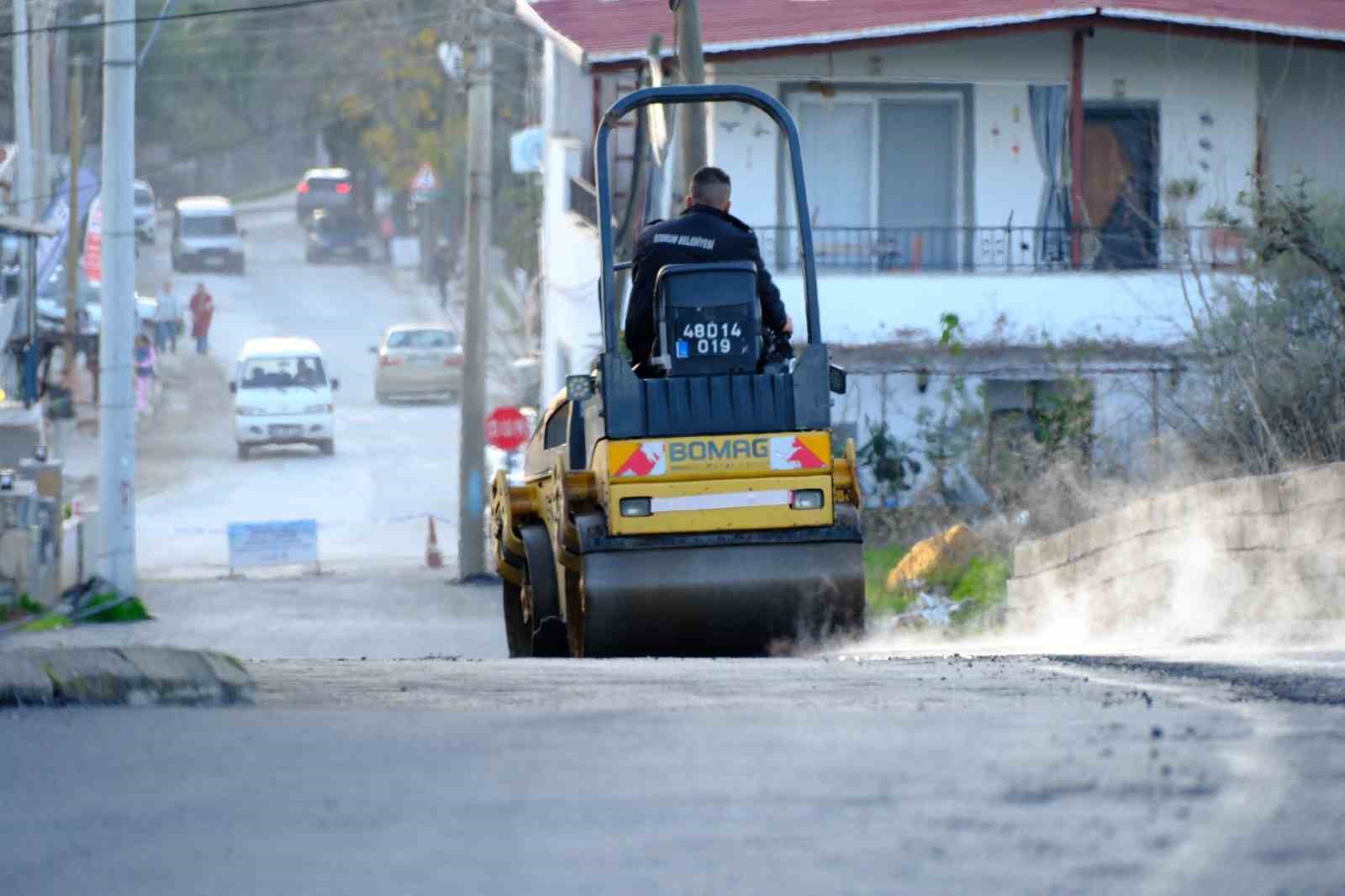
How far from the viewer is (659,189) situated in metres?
24.0

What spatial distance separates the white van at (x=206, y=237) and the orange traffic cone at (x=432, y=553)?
121 ft

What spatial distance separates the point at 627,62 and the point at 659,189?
17.4ft

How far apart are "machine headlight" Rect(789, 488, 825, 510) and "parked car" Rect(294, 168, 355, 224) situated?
65.6 m

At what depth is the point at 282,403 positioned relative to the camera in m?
46.8

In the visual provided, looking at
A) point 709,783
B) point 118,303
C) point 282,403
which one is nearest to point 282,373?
point 282,403

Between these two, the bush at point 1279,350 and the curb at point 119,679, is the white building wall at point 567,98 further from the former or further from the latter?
the curb at point 119,679

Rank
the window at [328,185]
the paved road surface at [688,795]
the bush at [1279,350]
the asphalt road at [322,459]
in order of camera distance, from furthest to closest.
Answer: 1. the window at [328,185]
2. the asphalt road at [322,459]
3. the bush at [1279,350]
4. the paved road surface at [688,795]

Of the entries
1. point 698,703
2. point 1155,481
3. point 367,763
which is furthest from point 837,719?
point 1155,481

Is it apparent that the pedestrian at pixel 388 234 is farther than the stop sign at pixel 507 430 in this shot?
Yes

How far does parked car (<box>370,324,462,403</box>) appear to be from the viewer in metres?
53.5

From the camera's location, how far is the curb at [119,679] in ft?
24.1

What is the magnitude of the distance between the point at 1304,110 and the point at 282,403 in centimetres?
2406

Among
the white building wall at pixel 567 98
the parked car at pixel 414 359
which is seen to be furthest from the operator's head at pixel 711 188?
the parked car at pixel 414 359

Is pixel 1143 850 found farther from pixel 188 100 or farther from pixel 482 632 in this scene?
pixel 188 100
